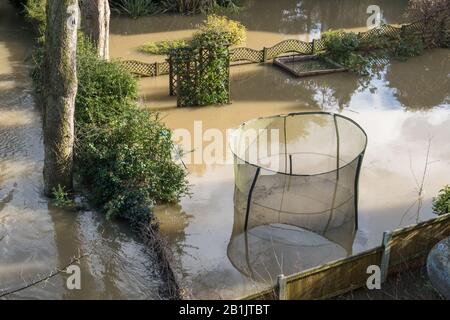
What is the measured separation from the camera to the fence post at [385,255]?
27.2ft

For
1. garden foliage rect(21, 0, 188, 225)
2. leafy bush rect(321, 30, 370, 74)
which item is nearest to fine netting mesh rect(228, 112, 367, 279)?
garden foliage rect(21, 0, 188, 225)

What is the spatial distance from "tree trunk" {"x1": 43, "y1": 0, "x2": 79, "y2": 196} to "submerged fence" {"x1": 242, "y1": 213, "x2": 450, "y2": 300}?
14.9 ft

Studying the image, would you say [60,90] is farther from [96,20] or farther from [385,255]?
[385,255]

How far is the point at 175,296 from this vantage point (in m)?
8.41

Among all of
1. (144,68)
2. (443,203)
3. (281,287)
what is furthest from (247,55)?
(281,287)

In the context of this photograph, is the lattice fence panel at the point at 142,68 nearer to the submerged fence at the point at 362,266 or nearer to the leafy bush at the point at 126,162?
the leafy bush at the point at 126,162

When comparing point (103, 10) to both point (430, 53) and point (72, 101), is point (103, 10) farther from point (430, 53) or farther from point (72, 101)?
point (430, 53)

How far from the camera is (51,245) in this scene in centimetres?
987

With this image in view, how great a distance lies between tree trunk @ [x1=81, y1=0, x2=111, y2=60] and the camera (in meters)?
14.3

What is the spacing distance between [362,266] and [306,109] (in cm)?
714

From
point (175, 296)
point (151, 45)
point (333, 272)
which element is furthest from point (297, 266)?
point (151, 45)

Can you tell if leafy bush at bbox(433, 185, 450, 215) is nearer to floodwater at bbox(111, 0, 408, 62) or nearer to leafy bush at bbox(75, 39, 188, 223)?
leafy bush at bbox(75, 39, 188, 223)

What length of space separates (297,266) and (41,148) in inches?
236

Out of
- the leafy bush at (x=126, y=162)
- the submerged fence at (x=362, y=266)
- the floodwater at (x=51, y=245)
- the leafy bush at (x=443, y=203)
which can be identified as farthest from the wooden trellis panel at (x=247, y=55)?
the submerged fence at (x=362, y=266)
